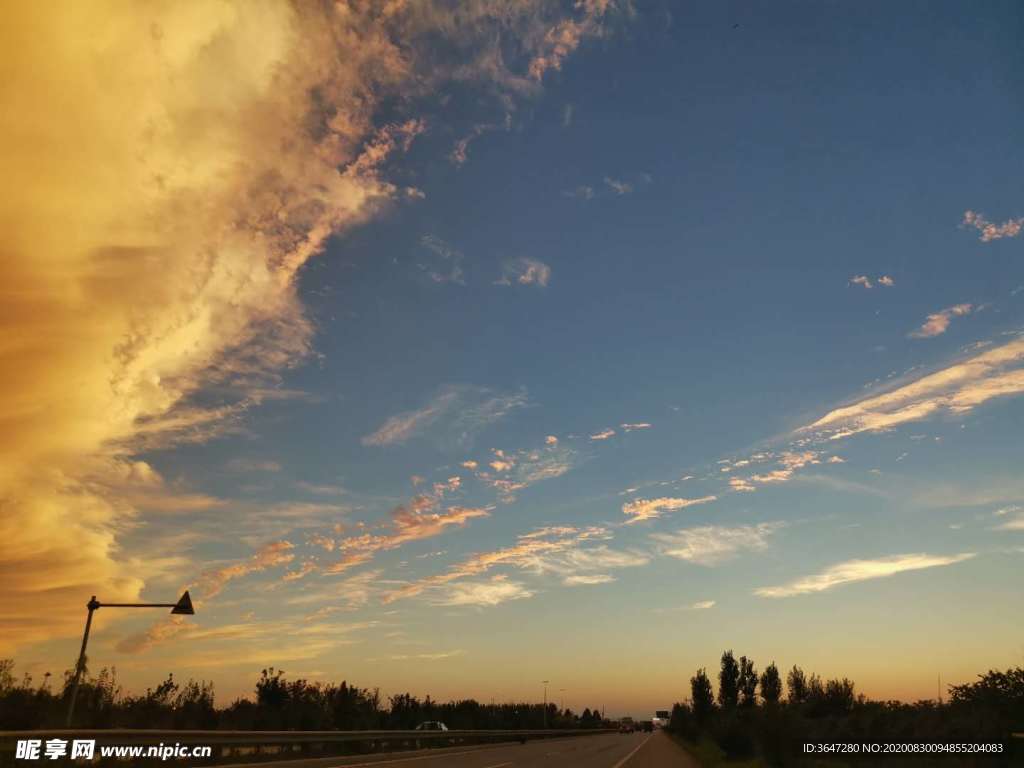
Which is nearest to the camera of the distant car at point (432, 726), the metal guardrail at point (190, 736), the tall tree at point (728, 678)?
the metal guardrail at point (190, 736)

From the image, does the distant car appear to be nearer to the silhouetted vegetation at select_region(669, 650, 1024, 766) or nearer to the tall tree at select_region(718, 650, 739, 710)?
the silhouetted vegetation at select_region(669, 650, 1024, 766)

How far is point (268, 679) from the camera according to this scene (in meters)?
65.8

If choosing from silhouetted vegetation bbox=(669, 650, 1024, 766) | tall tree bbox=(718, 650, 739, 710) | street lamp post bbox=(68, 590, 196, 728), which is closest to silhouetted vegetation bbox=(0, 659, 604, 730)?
street lamp post bbox=(68, 590, 196, 728)

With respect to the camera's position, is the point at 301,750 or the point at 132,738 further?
the point at 301,750

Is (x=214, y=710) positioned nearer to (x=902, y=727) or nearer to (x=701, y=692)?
(x=902, y=727)

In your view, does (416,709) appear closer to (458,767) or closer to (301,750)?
(301,750)

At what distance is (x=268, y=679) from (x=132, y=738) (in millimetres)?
53188

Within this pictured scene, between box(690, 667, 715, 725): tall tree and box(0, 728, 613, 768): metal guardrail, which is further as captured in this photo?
box(690, 667, 715, 725): tall tree

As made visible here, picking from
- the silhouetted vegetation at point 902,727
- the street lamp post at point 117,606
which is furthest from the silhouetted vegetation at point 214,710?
the silhouetted vegetation at point 902,727

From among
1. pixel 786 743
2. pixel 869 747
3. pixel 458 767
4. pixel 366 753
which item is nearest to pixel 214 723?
pixel 366 753

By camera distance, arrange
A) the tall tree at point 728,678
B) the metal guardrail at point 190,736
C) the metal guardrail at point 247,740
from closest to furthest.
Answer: the metal guardrail at point 190,736 < the metal guardrail at point 247,740 < the tall tree at point 728,678

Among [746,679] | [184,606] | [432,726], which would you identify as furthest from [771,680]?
[184,606]

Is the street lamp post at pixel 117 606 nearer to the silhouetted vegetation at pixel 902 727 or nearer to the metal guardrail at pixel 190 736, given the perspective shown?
the metal guardrail at pixel 190 736

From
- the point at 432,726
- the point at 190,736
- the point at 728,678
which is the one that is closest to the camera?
the point at 190,736
